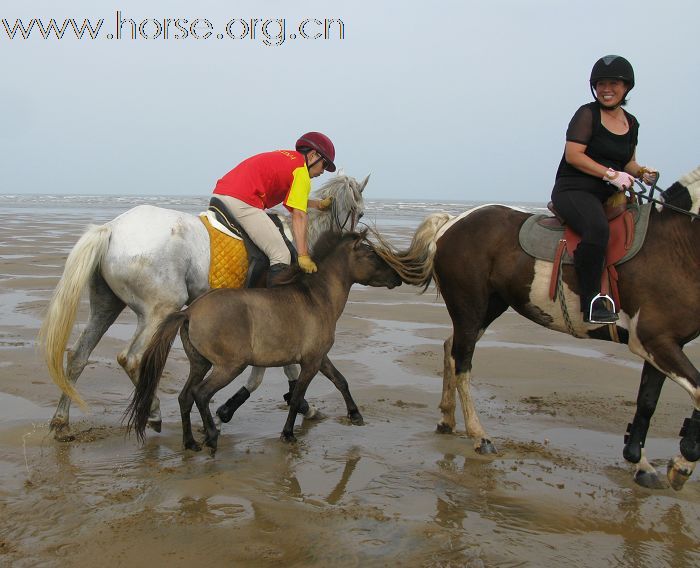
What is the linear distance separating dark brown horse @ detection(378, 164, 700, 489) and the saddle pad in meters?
0.06

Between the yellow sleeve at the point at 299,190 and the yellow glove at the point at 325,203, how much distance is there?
64cm

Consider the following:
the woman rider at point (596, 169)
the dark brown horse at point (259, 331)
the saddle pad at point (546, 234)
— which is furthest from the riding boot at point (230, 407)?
the woman rider at point (596, 169)

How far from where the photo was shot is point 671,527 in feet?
13.2

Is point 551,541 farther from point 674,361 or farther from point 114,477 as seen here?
point 114,477

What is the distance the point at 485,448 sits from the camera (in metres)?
5.29

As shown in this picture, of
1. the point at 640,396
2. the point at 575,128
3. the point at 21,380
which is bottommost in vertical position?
the point at 21,380

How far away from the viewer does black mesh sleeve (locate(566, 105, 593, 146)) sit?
5141 millimetres

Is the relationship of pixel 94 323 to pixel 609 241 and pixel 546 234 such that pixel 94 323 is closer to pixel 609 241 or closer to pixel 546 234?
pixel 546 234

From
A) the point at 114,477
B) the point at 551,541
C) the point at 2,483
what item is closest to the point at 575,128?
the point at 551,541

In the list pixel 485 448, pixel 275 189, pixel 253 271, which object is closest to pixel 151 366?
pixel 253 271

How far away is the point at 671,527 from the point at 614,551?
1.87 feet

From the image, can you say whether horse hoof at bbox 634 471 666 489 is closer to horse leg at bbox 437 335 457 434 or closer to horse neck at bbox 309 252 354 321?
horse leg at bbox 437 335 457 434

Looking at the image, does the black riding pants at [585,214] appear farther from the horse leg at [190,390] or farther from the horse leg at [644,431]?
the horse leg at [190,390]

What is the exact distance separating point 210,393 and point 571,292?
2.81 metres
